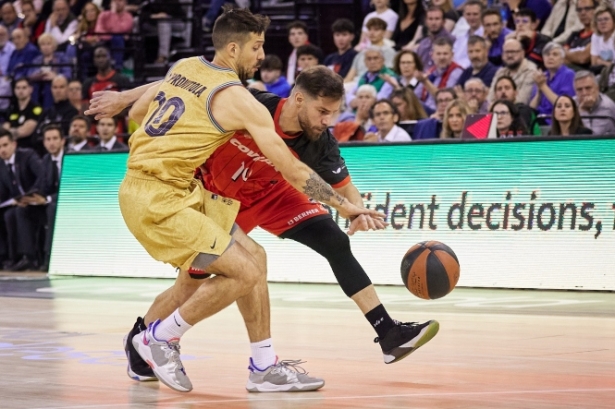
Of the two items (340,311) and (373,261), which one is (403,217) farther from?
(340,311)

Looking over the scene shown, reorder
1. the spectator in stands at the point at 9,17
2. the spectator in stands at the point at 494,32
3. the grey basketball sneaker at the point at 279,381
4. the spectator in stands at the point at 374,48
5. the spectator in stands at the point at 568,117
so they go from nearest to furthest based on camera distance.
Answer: the grey basketball sneaker at the point at 279,381, the spectator in stands at the point at 568,117, the spectator in stands at the point at 494,32, the spectator in stands at the point at 374,48, the spectator in stands at the point at 9,17

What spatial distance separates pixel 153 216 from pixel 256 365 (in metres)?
0.96

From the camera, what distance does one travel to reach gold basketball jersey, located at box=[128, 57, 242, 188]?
18.9ft

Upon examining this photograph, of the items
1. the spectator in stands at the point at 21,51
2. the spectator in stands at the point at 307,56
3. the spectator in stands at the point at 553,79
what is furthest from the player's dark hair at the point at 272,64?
the spectator in stands at the point at 21,51

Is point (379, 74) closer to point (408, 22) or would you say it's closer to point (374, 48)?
point (374, 48)

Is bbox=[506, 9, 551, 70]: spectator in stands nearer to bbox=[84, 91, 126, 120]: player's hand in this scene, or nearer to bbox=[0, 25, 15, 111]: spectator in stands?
bbox=[84, 91, 126, 120]: player's hand

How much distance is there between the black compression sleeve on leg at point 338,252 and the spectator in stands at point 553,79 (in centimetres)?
693

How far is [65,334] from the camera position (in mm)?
8406

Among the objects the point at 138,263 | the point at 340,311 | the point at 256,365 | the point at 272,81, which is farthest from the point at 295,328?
the point at 272,81

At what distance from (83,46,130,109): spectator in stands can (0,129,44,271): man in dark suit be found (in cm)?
245

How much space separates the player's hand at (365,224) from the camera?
5746 mm

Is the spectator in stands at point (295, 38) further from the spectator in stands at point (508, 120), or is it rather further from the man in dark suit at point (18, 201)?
the spectator in stands at point (508, 120)

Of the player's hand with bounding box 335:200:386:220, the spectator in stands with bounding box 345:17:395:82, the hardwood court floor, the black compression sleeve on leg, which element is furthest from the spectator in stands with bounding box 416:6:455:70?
the player's hand with bounding box 335:200:386:220

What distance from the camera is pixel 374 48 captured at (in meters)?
15.0
